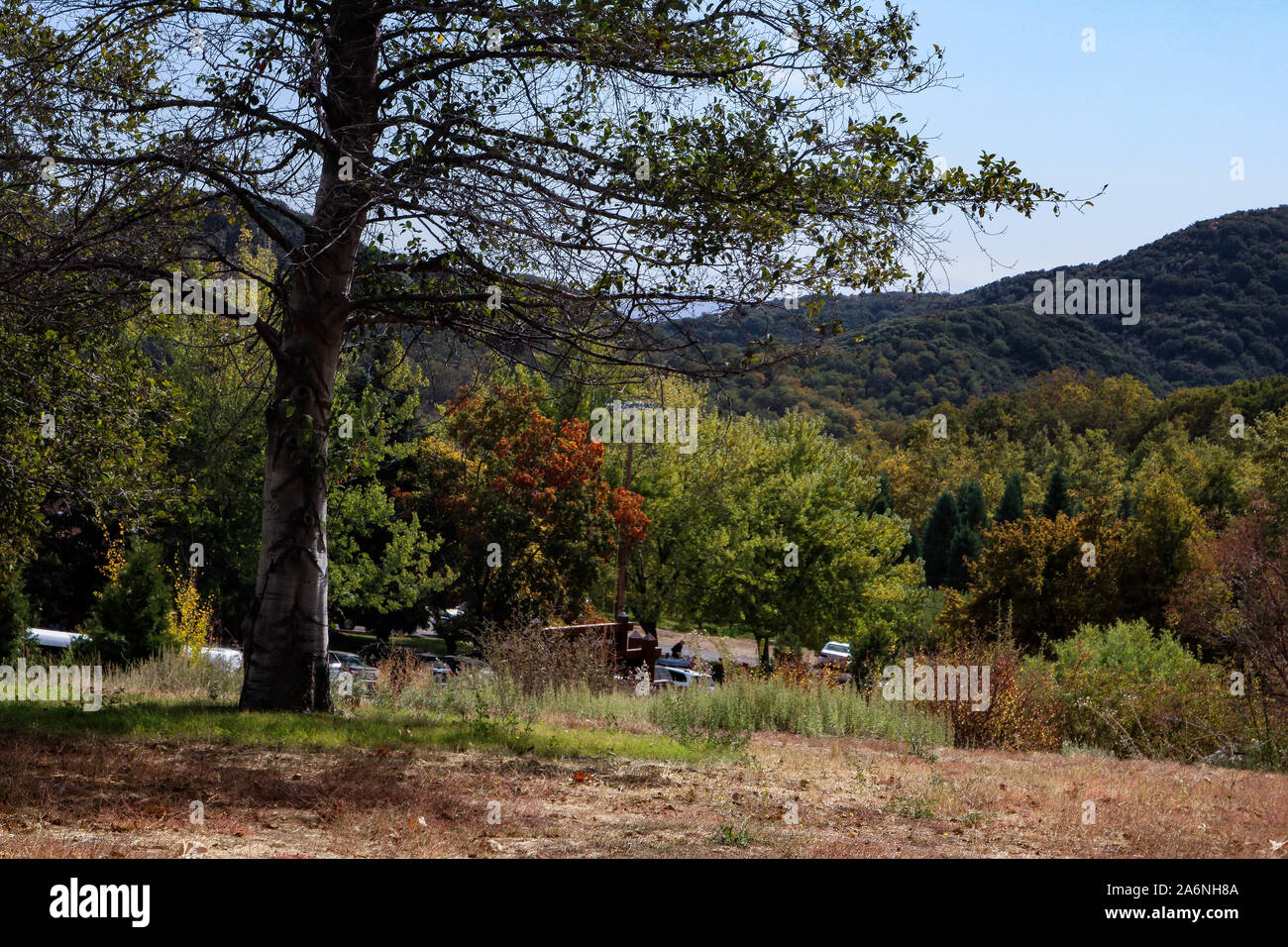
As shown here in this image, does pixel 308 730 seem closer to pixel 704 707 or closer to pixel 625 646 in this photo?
pixel 704 707

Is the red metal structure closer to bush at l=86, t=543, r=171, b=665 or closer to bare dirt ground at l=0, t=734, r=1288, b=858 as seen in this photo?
bush at l=86, t=543, r=171, b=665

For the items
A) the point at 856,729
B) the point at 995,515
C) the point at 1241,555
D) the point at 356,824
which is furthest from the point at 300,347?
the point at 995,515

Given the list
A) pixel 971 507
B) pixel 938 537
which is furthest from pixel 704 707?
pixel 971 507

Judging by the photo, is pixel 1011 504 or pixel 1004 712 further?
pixel 1011 504

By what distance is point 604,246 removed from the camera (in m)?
8.38

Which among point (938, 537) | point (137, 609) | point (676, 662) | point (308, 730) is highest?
point (938, 537)

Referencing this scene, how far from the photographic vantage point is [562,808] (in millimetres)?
6965

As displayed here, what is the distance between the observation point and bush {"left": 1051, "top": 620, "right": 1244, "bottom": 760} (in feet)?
50.1

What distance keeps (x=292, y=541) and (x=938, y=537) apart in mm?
55852

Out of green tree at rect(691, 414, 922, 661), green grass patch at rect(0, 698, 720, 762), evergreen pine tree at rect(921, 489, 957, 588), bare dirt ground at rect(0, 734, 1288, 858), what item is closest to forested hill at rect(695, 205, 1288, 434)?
evergreen pine tree at rect(921, 489, 957, 588)

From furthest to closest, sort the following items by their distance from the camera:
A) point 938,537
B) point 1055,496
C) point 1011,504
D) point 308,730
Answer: point 938,537 < point 1011,504 < point 1055,496 < point 308,730

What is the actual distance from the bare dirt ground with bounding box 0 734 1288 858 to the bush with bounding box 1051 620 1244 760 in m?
5.69

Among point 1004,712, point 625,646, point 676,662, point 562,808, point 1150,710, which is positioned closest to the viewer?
point 562,808

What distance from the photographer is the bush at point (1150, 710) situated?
15.3 m
